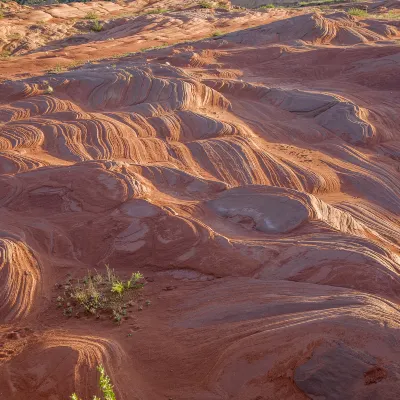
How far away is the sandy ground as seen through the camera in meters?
4.38

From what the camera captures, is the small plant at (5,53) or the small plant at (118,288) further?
the small plant at (5,53)

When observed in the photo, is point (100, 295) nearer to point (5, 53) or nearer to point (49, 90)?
point (49, 90)

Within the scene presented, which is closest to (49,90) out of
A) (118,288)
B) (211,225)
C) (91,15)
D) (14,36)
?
(211,225)

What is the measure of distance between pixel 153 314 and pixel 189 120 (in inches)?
267

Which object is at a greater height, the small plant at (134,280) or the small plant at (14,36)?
the small plant at (14,36)

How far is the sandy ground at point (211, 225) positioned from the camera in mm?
4375

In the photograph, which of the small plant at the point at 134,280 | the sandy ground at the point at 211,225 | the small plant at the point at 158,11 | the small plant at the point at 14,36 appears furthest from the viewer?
the small plant at the point at 158,11

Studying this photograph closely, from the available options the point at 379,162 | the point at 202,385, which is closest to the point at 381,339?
the point at 202,385

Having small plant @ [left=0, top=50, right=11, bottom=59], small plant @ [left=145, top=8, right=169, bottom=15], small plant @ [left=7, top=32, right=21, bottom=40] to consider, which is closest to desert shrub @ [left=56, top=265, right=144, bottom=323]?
small plant @ [left=0, top=50, right=11, bottom=59]

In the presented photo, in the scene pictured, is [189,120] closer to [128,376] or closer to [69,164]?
[69,164]

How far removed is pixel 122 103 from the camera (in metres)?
12.7

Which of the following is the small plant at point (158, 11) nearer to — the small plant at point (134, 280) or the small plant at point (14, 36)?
the small plant at point (14, 36)

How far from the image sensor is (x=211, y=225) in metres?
7.07

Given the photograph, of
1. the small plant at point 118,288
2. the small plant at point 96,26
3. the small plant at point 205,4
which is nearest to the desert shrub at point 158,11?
the small plant at point 205,4
